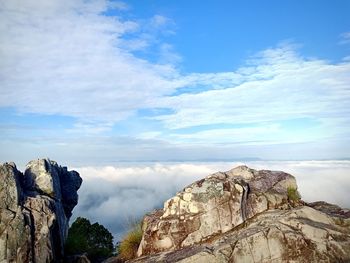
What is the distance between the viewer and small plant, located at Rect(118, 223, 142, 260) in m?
21.7

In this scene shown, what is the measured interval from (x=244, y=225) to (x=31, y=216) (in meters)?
10.8

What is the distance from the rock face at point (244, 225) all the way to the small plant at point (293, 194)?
0.17 feet

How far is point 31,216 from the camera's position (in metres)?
20.5

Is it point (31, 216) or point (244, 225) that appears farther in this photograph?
point (31, 216)

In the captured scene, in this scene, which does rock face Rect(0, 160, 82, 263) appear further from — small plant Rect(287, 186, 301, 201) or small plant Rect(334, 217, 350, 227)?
small plant Rect(334, 217, 350, 227)

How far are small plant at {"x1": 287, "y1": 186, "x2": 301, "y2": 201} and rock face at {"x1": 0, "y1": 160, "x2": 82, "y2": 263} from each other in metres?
12.7

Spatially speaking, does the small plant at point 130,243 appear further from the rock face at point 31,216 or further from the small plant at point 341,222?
the small plant at point 341,222

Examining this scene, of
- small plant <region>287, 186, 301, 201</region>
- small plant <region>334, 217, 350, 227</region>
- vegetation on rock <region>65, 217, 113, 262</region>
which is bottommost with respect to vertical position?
vegetation on rock <region>65, 217, 113, 262</region>

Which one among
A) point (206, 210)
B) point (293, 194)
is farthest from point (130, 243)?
point (293, 194)

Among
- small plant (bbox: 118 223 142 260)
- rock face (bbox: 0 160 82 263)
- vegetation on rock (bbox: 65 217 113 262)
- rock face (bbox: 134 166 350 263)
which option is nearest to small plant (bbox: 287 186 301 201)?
rock face (bbox: 134 166 350 263)

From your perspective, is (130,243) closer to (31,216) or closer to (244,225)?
(31,216)

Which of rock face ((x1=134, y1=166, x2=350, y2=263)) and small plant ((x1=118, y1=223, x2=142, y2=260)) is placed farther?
small plant ((x1=118, y1=223, x2=142, y2=260))

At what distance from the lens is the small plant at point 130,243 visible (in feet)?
71.3

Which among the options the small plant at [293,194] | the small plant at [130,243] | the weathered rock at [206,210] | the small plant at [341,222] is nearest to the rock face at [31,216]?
the small plant at [130,243]
